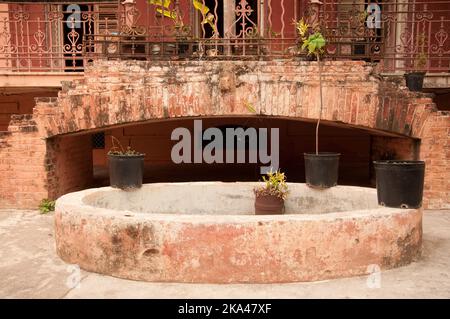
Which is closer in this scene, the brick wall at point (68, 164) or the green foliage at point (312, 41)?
the green foliage at point (312, 41)

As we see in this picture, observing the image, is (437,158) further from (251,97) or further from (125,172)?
(125,172)

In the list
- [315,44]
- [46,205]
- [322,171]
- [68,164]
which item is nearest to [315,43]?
[315,44]

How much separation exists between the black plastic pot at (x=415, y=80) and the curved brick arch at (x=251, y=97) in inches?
10.5

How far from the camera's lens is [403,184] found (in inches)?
172

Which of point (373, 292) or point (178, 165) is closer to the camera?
point (373, 292)

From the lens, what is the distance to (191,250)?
3922 millimetres

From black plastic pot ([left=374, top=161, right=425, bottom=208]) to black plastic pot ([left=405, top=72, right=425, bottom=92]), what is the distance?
2842mm

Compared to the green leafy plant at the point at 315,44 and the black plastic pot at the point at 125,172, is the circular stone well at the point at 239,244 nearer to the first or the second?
the black plastic pot at the point at 125,172

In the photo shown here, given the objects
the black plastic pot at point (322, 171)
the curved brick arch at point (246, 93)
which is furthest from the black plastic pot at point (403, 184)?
the curved brick arch at point (246, 93)

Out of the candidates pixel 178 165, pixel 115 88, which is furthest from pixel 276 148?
pixel 115 88

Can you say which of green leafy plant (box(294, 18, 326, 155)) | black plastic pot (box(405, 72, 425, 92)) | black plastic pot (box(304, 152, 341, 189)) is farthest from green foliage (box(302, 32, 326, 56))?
black plastic pot (box(304, 152, 341, 189))

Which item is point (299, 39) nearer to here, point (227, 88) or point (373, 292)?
point (227, 88)

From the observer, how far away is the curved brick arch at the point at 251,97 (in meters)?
6.57

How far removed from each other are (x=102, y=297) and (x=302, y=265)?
5.77 ft
